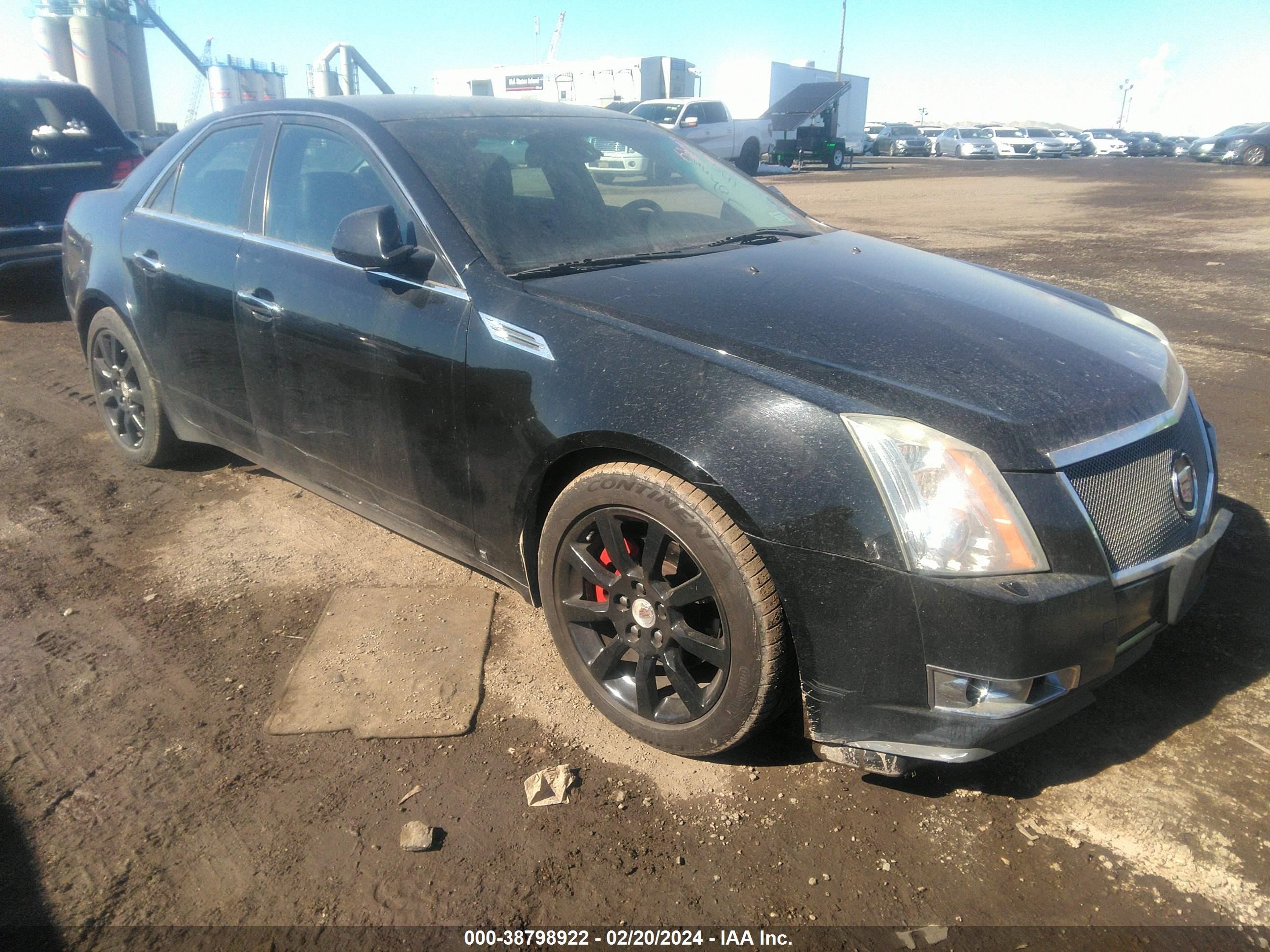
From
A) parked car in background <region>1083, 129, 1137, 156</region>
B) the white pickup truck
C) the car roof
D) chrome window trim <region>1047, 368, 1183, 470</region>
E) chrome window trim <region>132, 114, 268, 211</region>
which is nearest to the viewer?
chrome window trim <region>1047, 368, 1183, 470</region>

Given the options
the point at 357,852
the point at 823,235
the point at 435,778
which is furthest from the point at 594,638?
the point at 823,235

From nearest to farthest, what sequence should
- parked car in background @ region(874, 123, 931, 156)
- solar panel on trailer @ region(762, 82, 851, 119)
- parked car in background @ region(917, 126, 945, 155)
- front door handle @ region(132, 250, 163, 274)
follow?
front door handle @ region(132, 250, 163, 274) → solar panel on trailer @ region(762, 82, 851, 119) → parked car in background @ region(917, 126, 945, 155) → parked car in background @ region(874, 123, 931, 156)

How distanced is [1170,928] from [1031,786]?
1.54 ft

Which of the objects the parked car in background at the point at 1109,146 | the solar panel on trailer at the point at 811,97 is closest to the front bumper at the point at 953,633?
the solar panel on trailer at the point at 811,97

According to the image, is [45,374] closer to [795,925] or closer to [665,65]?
[795,925]

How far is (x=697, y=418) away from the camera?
2178mm

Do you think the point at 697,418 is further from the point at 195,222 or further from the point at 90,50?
the point at 90,50

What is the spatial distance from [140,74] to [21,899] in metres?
78.9

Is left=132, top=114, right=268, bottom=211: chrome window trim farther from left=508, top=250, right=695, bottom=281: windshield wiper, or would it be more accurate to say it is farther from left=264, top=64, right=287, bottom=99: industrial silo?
left=264, top=64, right=287, bottom=99: industrial silo

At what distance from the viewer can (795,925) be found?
6.37ft

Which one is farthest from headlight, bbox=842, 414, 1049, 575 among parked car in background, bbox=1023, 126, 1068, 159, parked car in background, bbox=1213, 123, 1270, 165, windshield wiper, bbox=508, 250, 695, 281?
Result: parked car in background, bbox=1023, 126, 1068, 159

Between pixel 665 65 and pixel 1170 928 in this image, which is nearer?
pixel 1170 928

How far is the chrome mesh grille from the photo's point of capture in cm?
205

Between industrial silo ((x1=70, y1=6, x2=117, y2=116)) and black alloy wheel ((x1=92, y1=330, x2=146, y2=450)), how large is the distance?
68.7 meters
